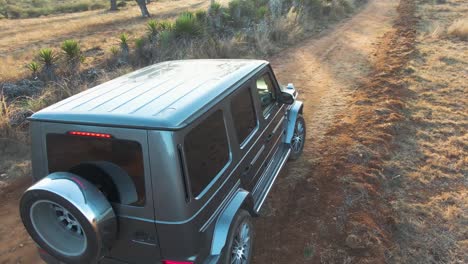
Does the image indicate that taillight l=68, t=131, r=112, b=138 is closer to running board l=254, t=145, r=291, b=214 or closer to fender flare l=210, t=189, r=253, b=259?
fender flare l=210, t=189, r=253, b=259

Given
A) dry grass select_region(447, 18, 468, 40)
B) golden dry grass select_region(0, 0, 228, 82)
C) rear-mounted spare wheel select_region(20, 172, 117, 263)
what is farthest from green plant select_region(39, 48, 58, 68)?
dry grass select_region(447, 18, 468, 40)

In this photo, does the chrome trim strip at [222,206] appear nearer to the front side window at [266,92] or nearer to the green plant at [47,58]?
the front side window at [266,92]

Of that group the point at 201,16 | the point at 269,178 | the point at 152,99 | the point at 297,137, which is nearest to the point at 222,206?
the point at 152,99

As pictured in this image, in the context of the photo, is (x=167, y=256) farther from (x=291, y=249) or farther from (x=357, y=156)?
(x=357, y=156)

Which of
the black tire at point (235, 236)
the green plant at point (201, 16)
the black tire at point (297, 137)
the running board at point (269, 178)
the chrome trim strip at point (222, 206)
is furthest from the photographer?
the green plant at point (201, 16)

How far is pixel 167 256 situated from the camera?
2707 mm

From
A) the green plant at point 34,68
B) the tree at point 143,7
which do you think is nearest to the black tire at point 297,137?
the green plant at point 34,68

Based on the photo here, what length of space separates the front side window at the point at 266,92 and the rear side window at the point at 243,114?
0.35 metres

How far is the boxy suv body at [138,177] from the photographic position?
2.54m

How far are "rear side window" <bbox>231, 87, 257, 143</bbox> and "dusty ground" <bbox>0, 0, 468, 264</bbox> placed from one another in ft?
4.39

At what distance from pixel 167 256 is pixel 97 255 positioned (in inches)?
18.9

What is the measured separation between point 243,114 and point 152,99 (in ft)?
3.49

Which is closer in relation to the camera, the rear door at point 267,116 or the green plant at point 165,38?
the rear door at point 267,116

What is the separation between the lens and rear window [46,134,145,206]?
2.62m
